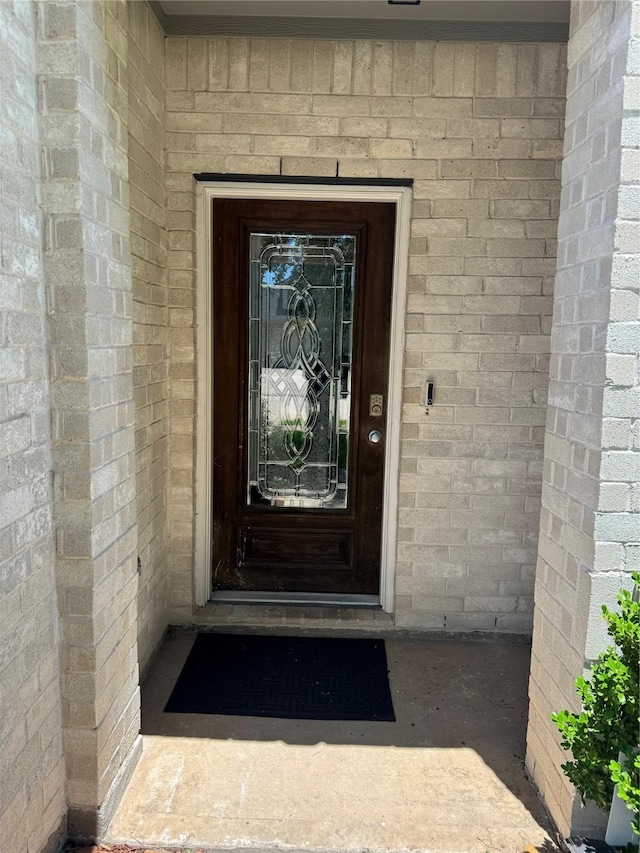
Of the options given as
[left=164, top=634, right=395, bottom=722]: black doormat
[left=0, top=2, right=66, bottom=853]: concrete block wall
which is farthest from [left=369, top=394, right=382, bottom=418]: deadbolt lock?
[left=0, top=2, right=66, bottom=853]: concrete block wall

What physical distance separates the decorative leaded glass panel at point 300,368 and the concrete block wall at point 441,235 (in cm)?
34

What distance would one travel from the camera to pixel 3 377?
1561mm

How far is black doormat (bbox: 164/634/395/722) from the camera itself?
2.68 meters

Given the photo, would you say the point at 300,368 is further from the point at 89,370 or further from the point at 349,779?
the point at 349,779

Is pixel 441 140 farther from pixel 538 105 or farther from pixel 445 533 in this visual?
pixel 445 533

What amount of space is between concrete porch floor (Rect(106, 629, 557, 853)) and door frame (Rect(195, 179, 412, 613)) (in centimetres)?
69

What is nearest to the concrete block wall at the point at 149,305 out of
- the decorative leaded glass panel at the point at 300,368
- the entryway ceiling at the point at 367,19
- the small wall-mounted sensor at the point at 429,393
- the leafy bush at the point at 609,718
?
the entryway ceiling at the point at 367,19

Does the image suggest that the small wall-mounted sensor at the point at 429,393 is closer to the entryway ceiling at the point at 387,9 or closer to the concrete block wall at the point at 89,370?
the concrete block wall at the point at 89,370

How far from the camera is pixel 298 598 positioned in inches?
138

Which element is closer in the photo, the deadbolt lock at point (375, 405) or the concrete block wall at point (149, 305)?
the concrete block wall at point (149, 305)

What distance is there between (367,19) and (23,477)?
2.63 meters

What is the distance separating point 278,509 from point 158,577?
2.41ft

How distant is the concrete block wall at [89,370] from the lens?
5.71ft

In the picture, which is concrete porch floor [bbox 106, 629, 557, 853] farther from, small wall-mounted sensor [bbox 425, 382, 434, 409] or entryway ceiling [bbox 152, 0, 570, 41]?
entryway ceiling [bbox 152, 0, 570, 41]
